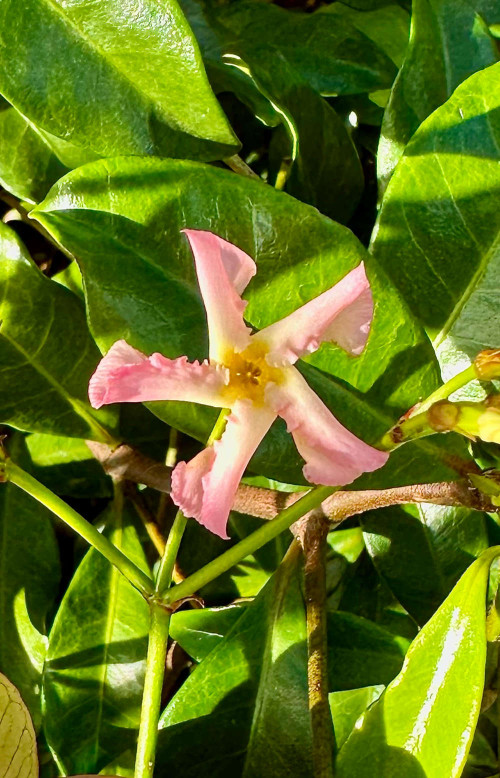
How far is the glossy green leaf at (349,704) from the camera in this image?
2.80 ft

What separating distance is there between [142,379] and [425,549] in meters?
0.43

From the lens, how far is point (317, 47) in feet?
2.87

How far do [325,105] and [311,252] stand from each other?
0.90 feet

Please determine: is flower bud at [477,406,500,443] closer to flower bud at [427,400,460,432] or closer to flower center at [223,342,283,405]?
flower bud at [427,400,460,432]

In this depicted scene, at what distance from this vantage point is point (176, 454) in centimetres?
89

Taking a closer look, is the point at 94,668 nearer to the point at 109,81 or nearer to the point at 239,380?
the point at 239,380

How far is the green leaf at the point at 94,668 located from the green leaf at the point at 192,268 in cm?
31

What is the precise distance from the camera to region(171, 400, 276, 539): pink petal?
1.73ft

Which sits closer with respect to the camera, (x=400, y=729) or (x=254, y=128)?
(x=400, y=729)

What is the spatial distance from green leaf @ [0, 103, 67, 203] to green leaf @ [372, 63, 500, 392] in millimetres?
325

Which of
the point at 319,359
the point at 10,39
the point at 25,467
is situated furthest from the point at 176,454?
the point at 10,39

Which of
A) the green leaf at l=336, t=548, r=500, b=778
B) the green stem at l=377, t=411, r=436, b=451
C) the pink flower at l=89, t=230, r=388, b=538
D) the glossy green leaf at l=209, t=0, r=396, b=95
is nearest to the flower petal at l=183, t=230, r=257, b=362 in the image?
the pink flower at l=89, t=230, r=388, b=538

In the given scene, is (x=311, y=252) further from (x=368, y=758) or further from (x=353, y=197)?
(x=368, y=758)

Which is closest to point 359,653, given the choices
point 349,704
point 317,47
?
→ point 349,704
